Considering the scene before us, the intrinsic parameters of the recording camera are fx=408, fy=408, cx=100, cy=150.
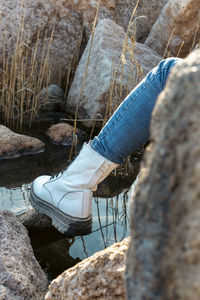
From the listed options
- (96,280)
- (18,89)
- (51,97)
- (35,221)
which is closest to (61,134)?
(18,89)

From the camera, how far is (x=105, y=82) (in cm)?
299

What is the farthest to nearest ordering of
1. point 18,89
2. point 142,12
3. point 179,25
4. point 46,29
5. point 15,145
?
point 142,12
point 46,29
point 179,25
point 18,89
point 15,145

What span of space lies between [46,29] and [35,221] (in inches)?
93.3

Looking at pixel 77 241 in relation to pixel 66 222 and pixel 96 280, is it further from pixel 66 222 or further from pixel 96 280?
pixel 96 280

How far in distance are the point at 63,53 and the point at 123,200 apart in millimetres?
2089

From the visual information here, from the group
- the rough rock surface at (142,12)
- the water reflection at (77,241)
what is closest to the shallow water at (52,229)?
the water reflection at (77,241)

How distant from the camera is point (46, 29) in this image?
11.8 ft

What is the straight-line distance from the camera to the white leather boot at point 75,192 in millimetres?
1461

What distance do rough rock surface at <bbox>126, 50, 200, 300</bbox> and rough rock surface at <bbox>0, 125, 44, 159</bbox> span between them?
2017mm

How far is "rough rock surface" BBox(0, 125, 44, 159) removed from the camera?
97.1 inches

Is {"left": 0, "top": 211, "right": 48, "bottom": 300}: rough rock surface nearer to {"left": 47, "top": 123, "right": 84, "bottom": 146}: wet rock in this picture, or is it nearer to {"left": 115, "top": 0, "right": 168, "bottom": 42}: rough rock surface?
{"left": 47, "top": 123, "right": 84, "bottom": 146}: wet rock

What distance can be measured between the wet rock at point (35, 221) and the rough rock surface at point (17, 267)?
182 millimetres

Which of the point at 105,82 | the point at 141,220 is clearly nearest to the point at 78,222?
the point at 141,220

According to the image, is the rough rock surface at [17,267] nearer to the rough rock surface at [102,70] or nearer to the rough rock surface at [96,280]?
the rough rock surface at [96,280]
